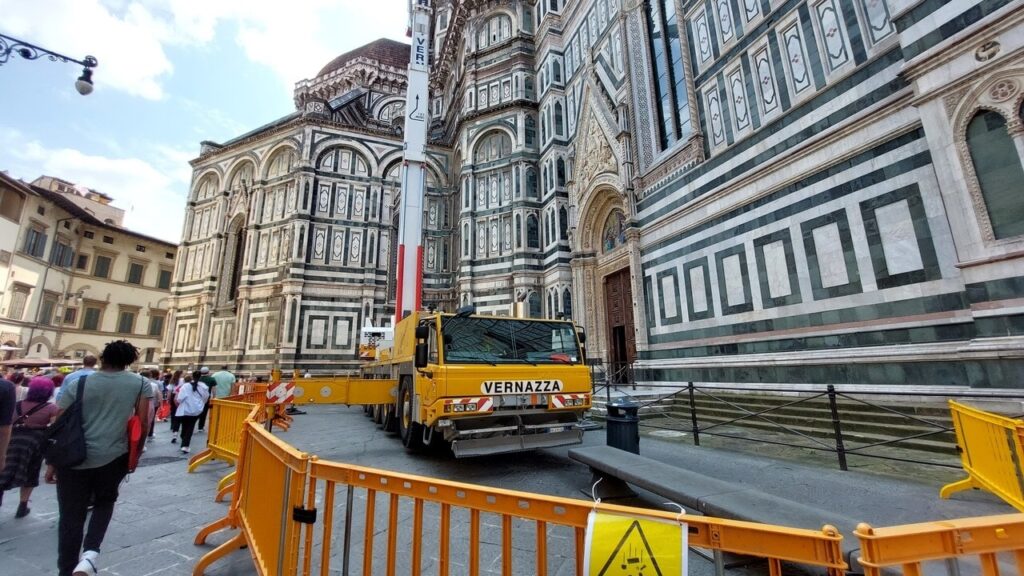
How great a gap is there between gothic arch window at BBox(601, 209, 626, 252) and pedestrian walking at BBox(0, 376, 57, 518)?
14661 millimetres

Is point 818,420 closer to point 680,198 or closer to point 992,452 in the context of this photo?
point 992,452

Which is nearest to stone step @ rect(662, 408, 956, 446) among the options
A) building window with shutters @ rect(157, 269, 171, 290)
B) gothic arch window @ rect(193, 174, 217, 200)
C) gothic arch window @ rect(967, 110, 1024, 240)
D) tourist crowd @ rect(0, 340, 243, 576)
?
gothic arch window @ rect(967, 110, 1024, 240)

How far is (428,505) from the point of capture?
4422 mm

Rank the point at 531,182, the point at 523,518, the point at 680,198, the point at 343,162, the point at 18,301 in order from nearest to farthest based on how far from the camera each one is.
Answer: the point at 523,518
the point at 680,198
the point at 531,182
the point at 18,301
the point at 343,162

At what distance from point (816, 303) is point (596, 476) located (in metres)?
6.39

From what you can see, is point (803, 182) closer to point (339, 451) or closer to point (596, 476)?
point (596, 476)

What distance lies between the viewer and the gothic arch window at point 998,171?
5590mm

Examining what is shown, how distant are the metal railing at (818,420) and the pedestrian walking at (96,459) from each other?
6.72m

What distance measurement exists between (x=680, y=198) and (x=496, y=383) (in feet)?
30.4

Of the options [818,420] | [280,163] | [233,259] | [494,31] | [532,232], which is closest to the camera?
[818,420]

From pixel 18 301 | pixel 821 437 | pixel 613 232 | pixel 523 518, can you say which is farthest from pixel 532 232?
pixel 18 301

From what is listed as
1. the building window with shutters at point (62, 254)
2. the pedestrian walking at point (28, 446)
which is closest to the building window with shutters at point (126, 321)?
the building window with shutters at point (62, 254)

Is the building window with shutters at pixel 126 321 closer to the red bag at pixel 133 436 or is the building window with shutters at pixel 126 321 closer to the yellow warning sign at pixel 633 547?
the red bag at pixel 133 436

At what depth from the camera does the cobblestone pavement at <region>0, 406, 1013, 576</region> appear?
320 cm
